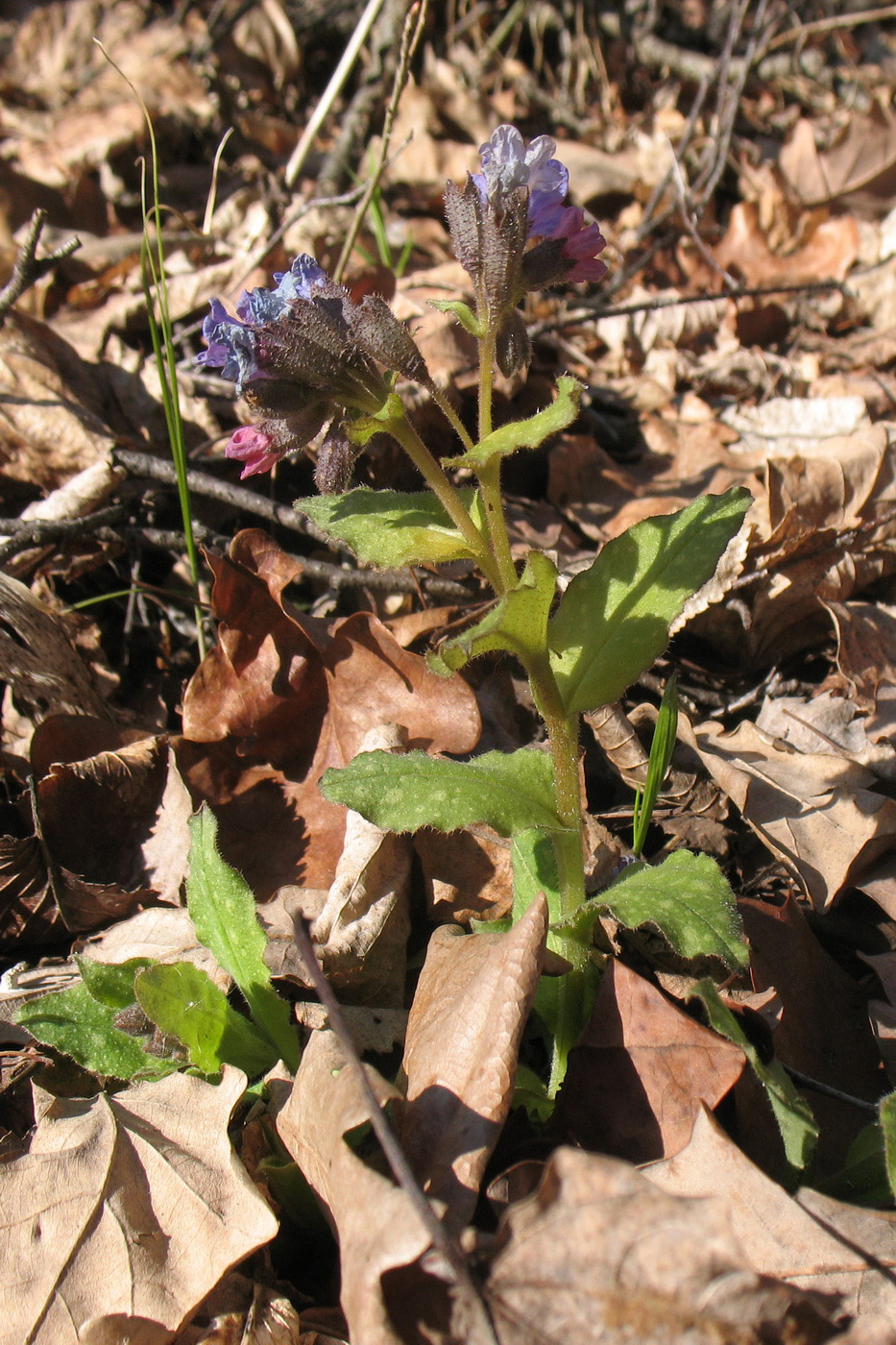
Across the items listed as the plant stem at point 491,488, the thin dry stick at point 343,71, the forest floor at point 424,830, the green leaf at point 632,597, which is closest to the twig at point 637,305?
the forest floor at point 424,830

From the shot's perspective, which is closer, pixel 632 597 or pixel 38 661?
pixel 632 597

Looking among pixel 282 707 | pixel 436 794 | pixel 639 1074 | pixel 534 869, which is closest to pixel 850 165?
pixel 282 707

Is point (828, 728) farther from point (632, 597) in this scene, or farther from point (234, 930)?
point (234, 930)

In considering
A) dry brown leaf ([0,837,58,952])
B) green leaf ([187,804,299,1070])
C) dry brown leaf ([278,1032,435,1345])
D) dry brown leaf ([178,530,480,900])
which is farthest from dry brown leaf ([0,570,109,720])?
dry brown leaf ([278,1032,435,1345])

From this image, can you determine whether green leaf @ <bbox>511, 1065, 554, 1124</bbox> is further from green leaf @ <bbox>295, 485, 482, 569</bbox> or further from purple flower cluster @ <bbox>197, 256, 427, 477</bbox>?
purple flower cluster @ <bbox>197, 256, 427, 477</bbox>

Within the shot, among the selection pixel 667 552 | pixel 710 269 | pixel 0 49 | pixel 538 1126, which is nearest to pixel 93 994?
pixel 538 1126

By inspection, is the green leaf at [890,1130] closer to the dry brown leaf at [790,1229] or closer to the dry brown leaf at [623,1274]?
the dry brown leaf at [790,1229]
